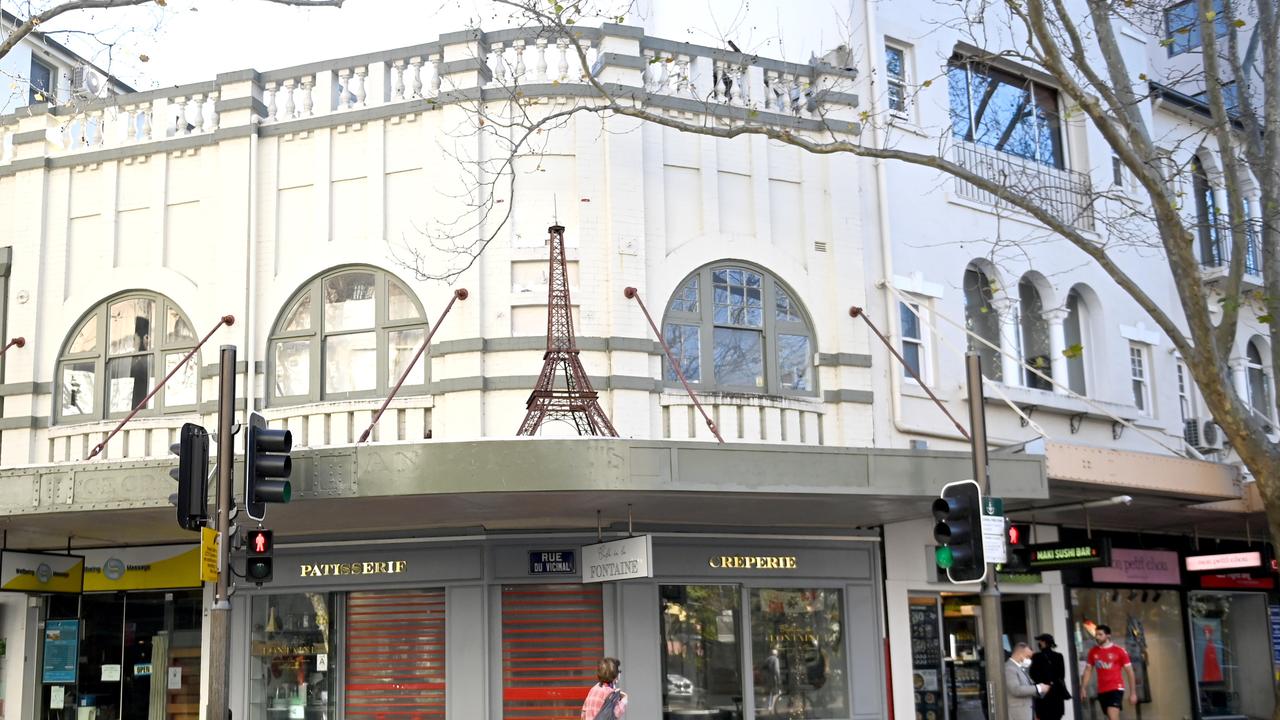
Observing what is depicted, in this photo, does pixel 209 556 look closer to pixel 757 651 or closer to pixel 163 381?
pixel 163 381

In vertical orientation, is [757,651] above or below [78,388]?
below

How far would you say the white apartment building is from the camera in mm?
16266

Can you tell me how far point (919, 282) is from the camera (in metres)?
18.7

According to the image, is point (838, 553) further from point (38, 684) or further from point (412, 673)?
point (38, 684)

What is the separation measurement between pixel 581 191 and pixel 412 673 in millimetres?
6080

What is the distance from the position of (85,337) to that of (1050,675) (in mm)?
12952

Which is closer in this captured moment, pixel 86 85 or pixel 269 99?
pixel 269 99

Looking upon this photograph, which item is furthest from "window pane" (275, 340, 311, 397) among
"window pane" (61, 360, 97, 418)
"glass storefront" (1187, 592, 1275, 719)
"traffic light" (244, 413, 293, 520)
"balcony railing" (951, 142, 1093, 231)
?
"glass storefront" (1187, 592, 1275, 719)

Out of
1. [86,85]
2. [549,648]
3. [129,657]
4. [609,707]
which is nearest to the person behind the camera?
[609,707]

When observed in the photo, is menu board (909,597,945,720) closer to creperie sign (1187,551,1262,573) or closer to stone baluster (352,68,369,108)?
creperie sign (1187,551,1262,573)

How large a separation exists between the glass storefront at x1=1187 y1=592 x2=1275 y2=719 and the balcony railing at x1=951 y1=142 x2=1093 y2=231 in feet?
22.8

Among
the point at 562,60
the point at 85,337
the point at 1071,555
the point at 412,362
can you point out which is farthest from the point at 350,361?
the point at 1071,555

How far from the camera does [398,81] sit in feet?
57.3

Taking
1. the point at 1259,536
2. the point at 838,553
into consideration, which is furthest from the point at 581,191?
the point at 1259,536
